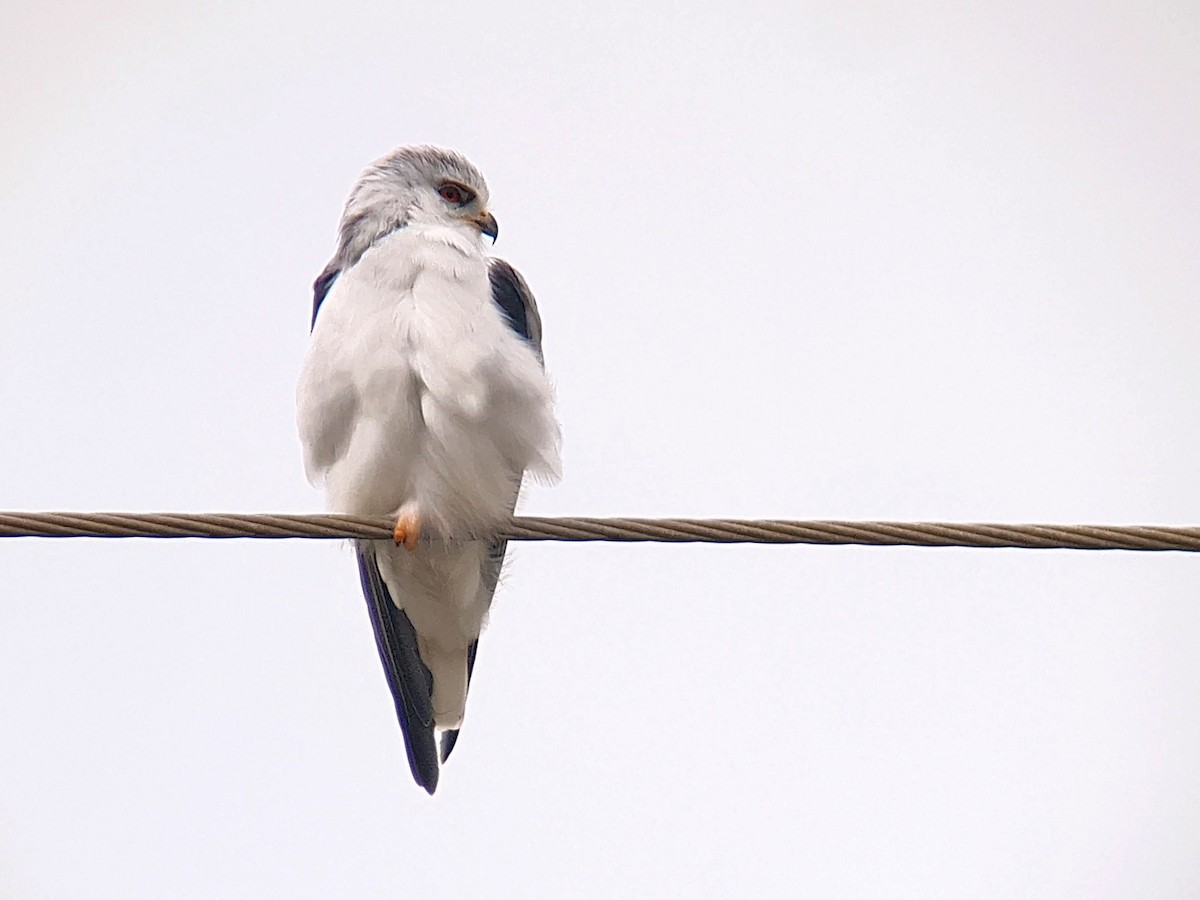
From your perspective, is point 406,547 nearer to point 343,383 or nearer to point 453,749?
point 343,383

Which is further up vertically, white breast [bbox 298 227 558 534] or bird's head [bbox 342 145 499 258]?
bird's head [bbox 342 145 499 258]

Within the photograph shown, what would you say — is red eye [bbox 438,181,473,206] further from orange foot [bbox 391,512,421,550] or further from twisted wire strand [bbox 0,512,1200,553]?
twisted wire strand [bbox 0,512,1200,553]

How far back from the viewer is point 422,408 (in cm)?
430

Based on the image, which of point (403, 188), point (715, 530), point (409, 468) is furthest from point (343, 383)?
point (715, 530)

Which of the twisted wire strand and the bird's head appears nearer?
the twisted wire strand

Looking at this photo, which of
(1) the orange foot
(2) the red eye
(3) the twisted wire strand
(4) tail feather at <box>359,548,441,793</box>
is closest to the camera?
(3) the twisted wire strand

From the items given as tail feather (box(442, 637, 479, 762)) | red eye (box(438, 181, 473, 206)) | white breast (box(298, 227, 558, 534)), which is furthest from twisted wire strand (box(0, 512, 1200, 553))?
red eye (box(438, 181, 473, 206))

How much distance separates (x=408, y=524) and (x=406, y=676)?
0.86m

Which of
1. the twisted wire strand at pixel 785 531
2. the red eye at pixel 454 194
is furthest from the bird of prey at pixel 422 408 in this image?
the twisted wire strand at pixel 785 531

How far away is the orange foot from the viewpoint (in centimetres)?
443

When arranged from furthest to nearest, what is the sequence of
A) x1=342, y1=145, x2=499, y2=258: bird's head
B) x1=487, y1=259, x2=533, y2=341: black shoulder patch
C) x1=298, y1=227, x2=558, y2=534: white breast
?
x1=342, y1=145, x2=499, y2=258: bird's head → x1=487, y1=259, x2=533, y2=341: black shoulder patch → x1=298, y1=227, x2=558, y2=534: white breast

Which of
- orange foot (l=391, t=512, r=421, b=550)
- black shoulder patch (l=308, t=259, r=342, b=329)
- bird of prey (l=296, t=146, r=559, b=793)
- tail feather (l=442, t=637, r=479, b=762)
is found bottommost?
tail feather (l=442, t=637, r=479, b=762)

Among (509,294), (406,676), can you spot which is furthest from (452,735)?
(509,294)

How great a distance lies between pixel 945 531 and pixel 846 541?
0.67ft
